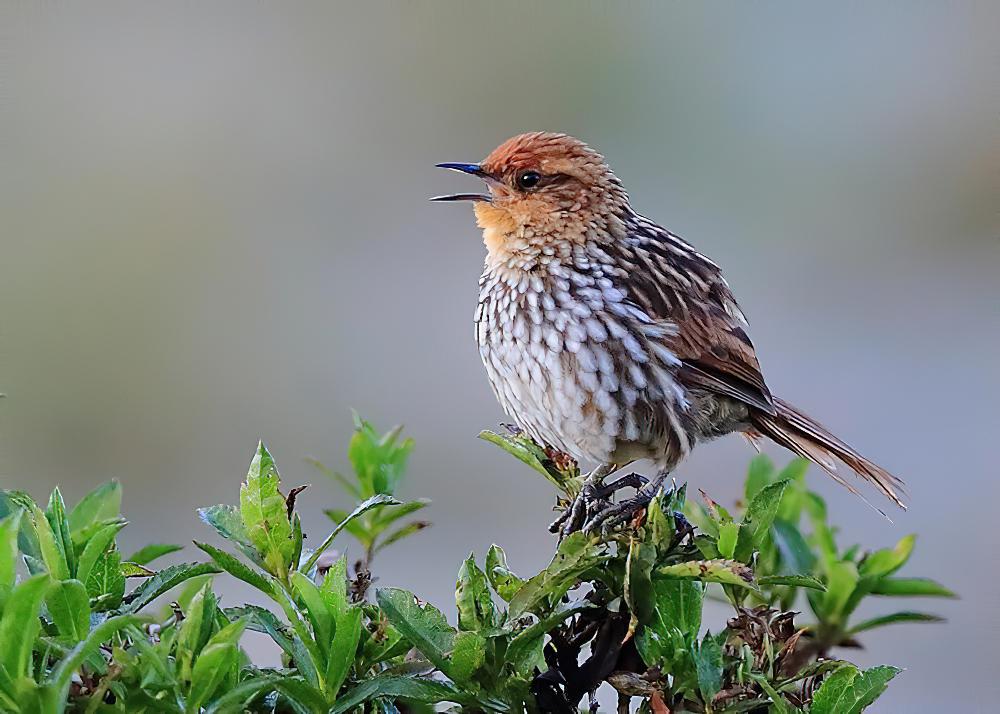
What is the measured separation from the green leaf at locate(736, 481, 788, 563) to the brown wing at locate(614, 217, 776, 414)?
132 centimetres

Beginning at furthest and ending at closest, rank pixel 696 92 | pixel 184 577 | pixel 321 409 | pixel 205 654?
pixel 696 92, pixel 321 409, pixel 184 577, pixel 205 654

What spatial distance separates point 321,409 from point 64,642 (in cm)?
527

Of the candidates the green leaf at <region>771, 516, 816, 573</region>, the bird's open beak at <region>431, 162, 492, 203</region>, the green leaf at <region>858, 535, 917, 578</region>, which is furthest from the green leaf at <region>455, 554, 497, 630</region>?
the bird's open beak at <region>431, 162, 492, 203</region>

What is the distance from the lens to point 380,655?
1577 mm

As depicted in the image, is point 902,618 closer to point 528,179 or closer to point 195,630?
point 195,630

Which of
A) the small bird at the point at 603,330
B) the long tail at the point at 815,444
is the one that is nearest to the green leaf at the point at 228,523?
the small bird at the point at 603,330

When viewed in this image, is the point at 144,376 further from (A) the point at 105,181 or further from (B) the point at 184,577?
(B) the point at 184,577

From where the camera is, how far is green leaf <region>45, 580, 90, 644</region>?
138 centimetres

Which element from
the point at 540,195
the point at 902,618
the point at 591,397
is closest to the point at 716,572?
the point at 902,618

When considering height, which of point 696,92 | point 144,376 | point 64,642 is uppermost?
point 696,92

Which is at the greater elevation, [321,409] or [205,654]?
[321,409]

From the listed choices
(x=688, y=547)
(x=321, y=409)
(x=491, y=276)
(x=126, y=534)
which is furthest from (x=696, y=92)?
(x=688, y=547)

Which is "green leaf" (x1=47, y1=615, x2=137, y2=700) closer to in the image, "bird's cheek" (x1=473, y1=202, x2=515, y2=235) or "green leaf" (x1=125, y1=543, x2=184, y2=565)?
"green leaf" (x1=125, y1=543, x2=184, y2=565)

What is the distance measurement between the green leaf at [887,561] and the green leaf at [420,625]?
85cm
